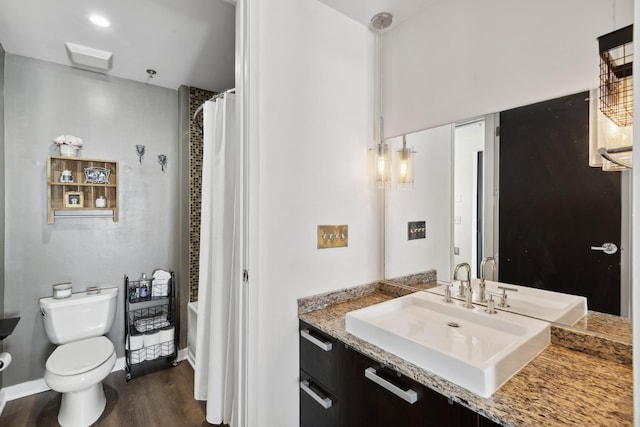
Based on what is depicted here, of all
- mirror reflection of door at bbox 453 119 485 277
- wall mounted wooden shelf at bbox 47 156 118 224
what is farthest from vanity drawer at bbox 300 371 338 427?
wall mounted wooden shelf at bbox 47 156 118 224

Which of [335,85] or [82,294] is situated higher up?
[335,85]

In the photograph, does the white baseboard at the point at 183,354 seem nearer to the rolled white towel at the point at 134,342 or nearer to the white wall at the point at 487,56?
the rolled white towel at the point at 134,342

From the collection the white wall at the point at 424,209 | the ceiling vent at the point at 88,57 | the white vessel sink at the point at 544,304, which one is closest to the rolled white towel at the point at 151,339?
the white wall at the point at 424,209

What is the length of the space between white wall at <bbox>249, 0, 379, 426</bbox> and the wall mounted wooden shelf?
1760mm

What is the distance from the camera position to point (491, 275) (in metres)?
1.33

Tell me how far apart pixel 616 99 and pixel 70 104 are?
10.6 feet

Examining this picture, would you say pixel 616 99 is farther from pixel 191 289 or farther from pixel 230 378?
pixel 191 289

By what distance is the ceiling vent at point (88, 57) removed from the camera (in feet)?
6.73

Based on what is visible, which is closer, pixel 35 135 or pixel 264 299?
pixel 264 299

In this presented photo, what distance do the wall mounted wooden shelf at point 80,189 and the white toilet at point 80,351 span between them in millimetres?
634

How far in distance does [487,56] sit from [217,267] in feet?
5.72

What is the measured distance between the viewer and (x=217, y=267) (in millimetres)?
1741

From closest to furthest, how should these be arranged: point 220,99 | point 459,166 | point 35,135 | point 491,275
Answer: point 491,275, point 459,166, point 220,99, point 35,135

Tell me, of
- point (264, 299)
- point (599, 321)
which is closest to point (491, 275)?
point (599, 321)
